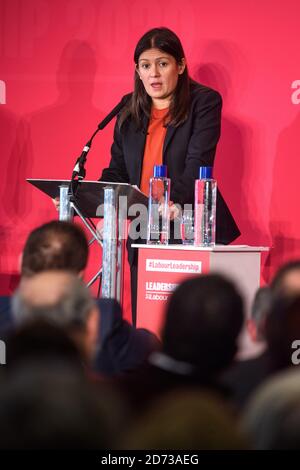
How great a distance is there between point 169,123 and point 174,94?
0.14 meters

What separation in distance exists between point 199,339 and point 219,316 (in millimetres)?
53

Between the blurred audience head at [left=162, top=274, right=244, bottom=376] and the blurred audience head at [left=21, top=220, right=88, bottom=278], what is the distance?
3.10 feet

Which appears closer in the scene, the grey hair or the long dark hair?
the grey hair

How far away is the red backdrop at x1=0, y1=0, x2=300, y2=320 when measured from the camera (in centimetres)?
466

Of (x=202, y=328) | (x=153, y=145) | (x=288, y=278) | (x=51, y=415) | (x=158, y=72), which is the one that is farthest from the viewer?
(x=153, y=145)

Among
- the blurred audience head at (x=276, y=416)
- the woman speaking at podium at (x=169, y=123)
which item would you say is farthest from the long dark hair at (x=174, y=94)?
the blurred audience head at (x=276, y=416)

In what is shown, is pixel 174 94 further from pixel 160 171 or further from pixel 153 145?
pixel 160 171

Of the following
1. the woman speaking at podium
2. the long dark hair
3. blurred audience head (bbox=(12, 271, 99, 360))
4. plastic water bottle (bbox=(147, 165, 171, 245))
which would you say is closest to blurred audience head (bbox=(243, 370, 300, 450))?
blurred audience head (bbox=(12, 271, 99, 360))

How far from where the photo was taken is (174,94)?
3.95 metres

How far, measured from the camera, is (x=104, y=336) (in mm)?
2258

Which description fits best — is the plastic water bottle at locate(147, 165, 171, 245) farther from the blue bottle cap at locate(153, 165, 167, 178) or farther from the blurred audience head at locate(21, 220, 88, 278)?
the blurred audience head at locate(21, 220, 88, 278)

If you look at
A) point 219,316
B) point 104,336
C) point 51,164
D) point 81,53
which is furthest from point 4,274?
point 219,316

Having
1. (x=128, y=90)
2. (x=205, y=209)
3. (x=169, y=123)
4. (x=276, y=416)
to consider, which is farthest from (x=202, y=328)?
(x=128, y=90)
